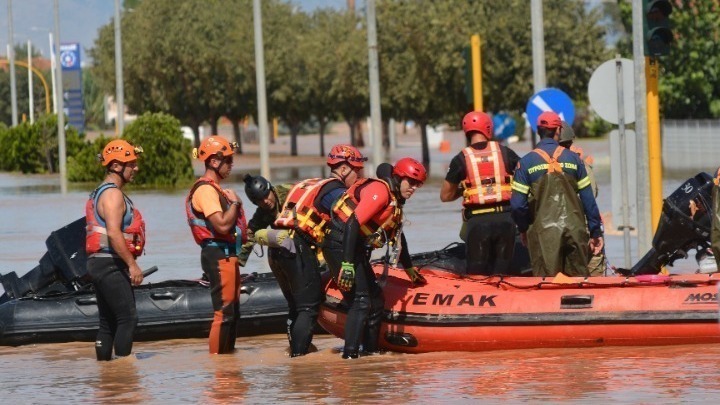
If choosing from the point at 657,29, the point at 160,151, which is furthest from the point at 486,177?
the point at 160,151

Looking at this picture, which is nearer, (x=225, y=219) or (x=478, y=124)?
(x=225, y=219)

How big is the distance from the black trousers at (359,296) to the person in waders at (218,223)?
0.68 metres

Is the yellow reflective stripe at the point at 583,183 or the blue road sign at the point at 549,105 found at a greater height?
the blue road sign at the point at 549,105

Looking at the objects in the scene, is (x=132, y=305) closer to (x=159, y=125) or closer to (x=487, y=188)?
(x=487, y=188)

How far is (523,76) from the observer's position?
57656 millimetres

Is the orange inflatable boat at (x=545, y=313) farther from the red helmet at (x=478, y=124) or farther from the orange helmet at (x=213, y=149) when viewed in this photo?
the red helmet at (x=478, y=124)

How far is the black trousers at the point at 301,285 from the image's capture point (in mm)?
12414

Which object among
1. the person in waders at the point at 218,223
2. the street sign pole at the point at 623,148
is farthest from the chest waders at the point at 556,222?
the street sign pole at the point at 623,148

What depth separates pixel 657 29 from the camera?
53.8 ft

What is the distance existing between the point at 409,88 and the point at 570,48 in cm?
599

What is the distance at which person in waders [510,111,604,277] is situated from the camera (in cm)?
1313

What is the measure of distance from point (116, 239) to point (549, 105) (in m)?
7.27

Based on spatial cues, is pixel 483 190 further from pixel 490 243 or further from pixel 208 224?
pixel 208 224

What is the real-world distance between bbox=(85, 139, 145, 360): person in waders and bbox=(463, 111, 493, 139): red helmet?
245 cm
